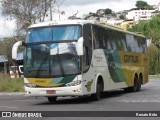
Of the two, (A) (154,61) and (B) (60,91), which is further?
(A) (154,61)

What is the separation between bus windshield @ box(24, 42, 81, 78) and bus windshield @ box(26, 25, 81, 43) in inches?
11.4

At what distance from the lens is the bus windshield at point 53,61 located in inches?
750

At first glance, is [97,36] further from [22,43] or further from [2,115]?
[2,115]

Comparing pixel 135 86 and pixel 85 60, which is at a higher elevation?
pixel 85 60

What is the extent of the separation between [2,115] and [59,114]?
14.8ft

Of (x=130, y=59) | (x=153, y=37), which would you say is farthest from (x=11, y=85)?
(x=153, y=37)

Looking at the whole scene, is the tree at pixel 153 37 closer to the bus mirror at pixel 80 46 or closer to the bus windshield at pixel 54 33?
the bus windshield at pixel 54 33

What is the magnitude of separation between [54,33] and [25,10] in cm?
2709

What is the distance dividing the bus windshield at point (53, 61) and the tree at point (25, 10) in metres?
25.3

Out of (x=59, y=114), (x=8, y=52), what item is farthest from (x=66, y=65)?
(x=8, y=52)

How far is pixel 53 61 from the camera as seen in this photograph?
63.0 feet

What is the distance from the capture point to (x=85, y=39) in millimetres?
19609

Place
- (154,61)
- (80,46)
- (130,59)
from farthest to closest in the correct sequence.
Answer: (154,61)
(130,59)
(80,46)

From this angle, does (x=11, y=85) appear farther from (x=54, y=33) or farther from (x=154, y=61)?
(x=154, y=61)
